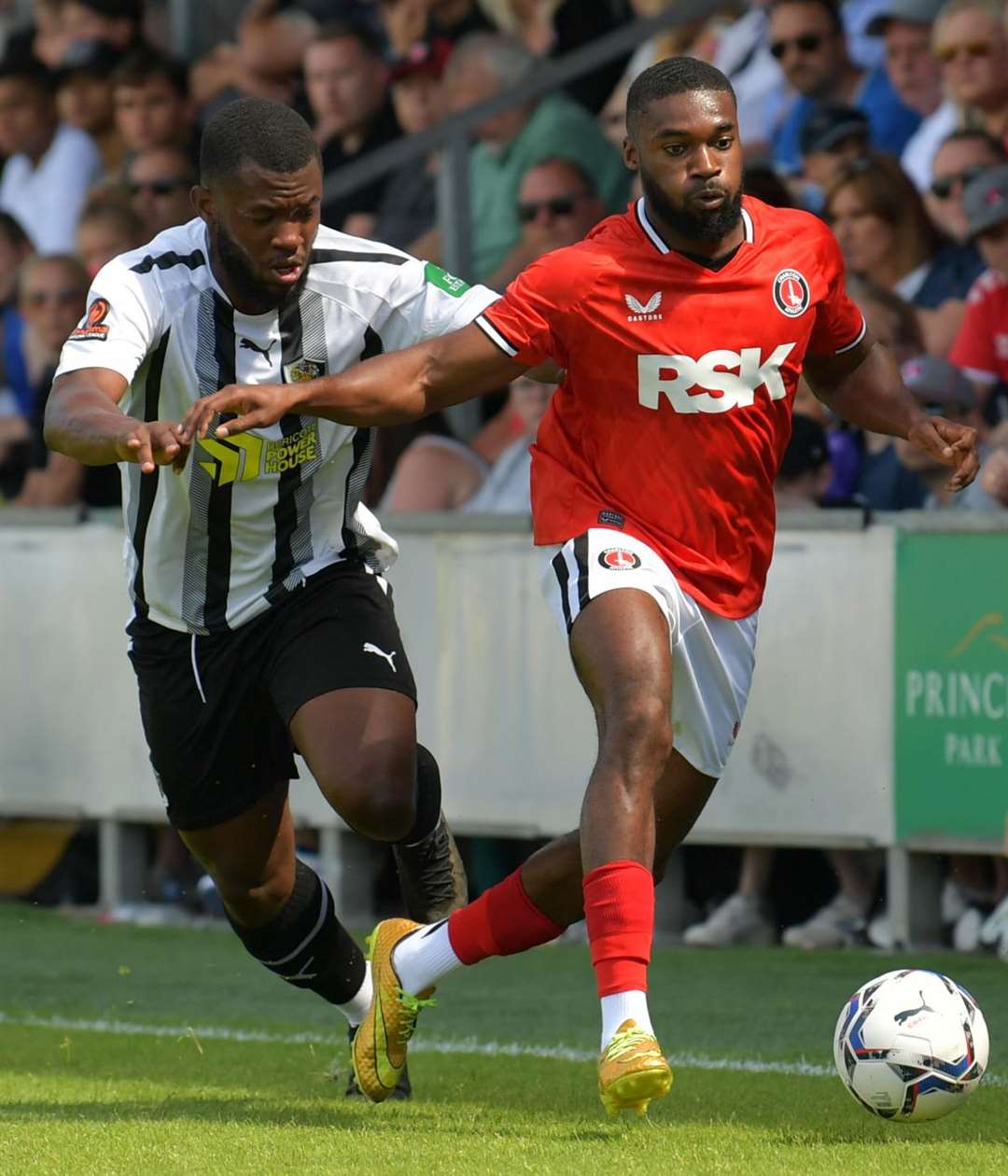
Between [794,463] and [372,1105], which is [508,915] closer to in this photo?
[372,1105]

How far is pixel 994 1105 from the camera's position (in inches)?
221

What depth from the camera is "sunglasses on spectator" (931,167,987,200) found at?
905 centimetres

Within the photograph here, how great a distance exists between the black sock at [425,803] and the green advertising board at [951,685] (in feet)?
10.5

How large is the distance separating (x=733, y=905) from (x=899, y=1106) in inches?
165

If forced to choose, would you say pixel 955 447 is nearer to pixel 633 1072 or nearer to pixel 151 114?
pixel 633 1072

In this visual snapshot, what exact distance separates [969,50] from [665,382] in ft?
14.6

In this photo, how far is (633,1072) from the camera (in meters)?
4.61

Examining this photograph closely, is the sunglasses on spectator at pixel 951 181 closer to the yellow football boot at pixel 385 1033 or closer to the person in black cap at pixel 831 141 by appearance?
the person in black cap at pixel 831 141

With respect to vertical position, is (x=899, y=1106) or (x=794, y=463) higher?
(x=794, y=463)

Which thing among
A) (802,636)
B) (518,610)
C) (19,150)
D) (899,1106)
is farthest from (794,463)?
(19,150)

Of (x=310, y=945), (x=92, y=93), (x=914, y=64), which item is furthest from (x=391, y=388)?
(x=92, y=93)

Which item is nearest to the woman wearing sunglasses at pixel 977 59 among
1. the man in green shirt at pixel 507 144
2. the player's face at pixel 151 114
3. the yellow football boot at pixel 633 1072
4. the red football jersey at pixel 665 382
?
the man in green shirt at pixel 507 144

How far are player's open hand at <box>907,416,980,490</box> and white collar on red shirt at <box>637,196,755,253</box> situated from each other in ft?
2.25

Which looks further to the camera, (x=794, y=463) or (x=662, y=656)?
(x=794, y=463)
